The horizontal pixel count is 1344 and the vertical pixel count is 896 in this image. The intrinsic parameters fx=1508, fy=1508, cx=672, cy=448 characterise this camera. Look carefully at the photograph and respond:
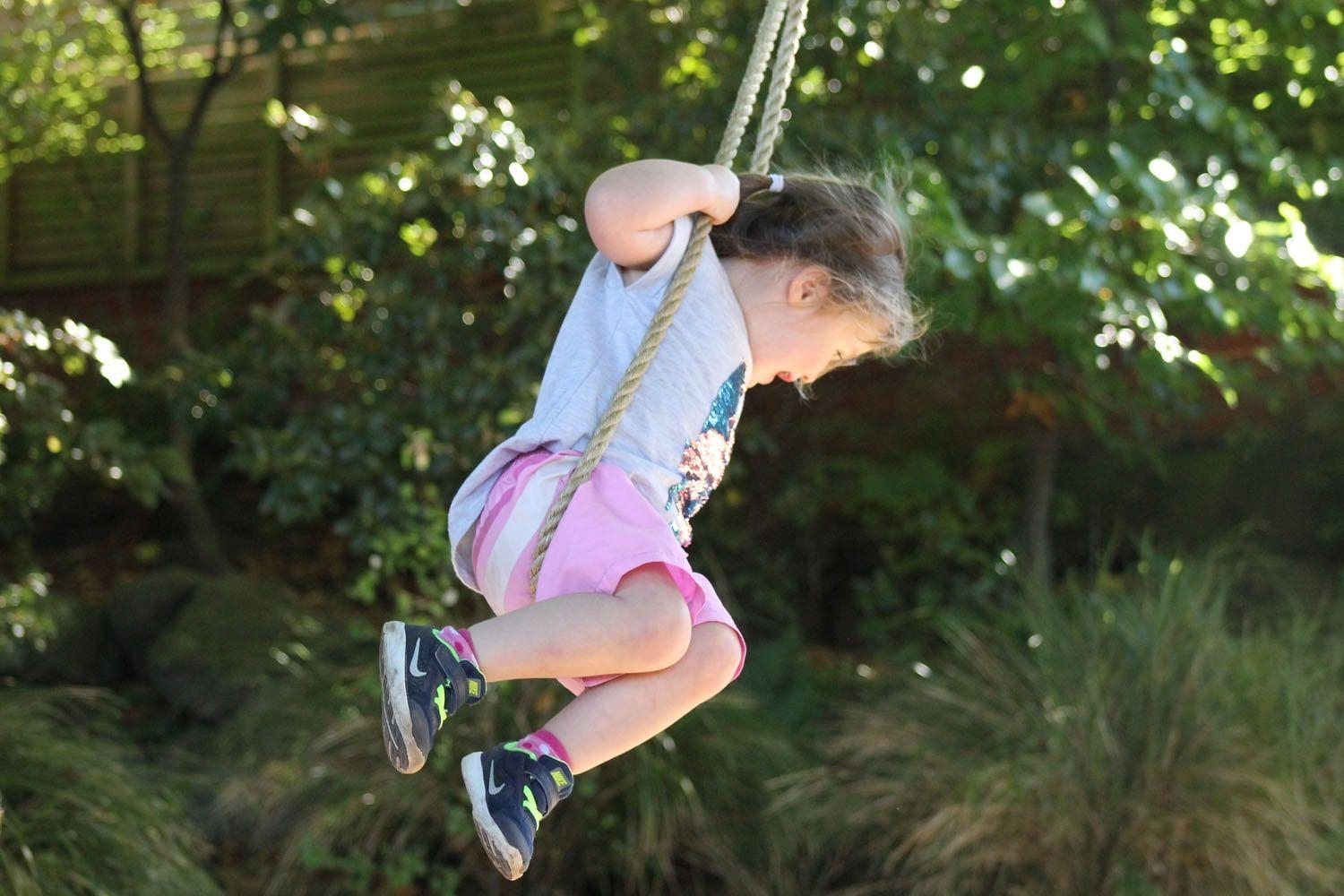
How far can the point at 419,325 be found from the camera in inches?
178

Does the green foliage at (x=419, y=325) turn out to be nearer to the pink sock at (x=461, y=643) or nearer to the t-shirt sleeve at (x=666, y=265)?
the t-shirt sleeve at (x=666, y=265)

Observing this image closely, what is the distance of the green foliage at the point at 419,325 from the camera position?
4.39 m

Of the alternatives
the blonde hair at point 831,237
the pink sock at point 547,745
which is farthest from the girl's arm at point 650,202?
the pink sock at point 547,745

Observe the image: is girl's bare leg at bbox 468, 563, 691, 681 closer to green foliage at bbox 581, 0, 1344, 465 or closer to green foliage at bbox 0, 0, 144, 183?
green foliage at bbox 581, 0, 1344, 465

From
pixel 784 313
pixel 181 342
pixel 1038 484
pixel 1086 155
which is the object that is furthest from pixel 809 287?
pixel 181 342

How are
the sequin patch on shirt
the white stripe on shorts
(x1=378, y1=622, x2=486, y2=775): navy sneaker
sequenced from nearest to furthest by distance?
(x1=378, y1=622, x2=486, y2=775): navy sneaker, the white stripe on shorts, the sequin patch on shirt

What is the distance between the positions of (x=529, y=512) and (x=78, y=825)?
209 cm

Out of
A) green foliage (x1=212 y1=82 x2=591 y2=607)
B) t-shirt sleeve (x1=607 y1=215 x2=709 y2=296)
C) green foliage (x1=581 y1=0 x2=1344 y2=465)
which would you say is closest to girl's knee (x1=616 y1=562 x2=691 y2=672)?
t-shirt sleeve (x1=607 y1=215 x2=709 y2=296)

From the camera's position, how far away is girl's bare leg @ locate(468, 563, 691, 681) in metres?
1.98

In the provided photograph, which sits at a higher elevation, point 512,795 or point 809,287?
point 809,287

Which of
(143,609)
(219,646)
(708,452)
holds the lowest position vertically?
(143,609)

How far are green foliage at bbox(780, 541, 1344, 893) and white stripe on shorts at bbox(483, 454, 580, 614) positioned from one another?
2263 millimetres

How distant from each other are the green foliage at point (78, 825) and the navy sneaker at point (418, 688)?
1.86 meters

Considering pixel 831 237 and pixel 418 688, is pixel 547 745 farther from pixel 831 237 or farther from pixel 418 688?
pixel 831 237
